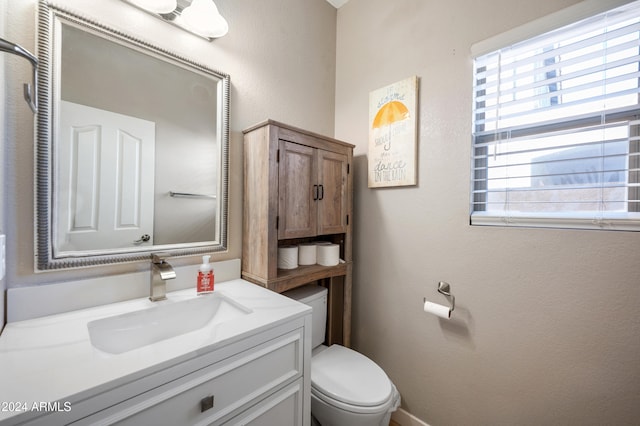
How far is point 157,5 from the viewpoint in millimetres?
1027

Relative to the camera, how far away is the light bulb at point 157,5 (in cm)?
101

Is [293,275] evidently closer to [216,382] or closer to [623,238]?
[216,382]

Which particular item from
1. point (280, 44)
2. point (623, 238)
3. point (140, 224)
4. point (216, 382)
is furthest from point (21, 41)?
point (623, 238)

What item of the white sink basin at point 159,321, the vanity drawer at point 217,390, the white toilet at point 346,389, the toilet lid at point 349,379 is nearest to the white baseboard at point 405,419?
the white toilet at point 346,389

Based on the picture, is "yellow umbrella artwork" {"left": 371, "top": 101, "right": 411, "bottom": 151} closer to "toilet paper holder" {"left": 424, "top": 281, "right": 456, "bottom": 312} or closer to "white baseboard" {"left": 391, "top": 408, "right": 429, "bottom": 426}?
"toilet paper holder" {"left": 424, "top": 281, "right": 456, "bottom": 312}

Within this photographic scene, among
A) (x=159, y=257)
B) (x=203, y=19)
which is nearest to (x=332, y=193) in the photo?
(x=159, y=257)

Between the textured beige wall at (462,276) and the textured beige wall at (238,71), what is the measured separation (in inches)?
8.8

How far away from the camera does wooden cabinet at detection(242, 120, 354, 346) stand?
1198 millimetres

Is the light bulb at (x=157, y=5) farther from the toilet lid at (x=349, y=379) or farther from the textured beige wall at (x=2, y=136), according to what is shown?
the toilet lid at (x=349, y=379)

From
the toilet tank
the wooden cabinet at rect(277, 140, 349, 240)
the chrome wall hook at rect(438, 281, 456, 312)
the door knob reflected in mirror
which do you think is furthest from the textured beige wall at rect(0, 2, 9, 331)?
the chrome wall hook at rect(438, 281, 456, 312)

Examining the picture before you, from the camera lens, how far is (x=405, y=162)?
1.45 m

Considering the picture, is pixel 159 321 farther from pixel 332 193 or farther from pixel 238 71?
pixel 238 71

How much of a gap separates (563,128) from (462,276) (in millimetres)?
758

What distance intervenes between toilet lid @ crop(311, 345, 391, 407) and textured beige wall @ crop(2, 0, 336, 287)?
0.71m
